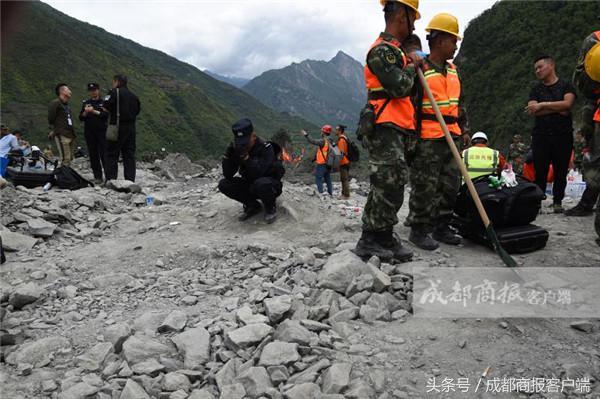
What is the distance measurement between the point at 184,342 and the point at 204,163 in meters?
19.2

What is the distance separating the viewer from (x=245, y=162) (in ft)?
18.1

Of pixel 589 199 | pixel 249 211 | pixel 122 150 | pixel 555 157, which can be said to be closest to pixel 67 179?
pixel 122 150

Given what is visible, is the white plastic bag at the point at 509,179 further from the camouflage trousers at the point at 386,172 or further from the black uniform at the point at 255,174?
the black uniform at the point at 255,174

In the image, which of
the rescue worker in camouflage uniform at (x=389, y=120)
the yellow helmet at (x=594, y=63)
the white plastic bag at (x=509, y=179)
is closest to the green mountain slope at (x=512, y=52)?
the white plastic bag at (x=509, y=179)

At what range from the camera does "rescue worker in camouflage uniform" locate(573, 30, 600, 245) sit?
4418mm

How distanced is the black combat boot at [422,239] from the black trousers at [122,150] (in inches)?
241

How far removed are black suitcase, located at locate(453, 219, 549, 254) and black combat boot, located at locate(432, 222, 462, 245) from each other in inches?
9.0

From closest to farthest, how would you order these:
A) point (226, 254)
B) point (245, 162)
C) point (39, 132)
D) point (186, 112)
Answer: point (226, 254)
point (245, 162)
point (39, 132)
point (186, 112)

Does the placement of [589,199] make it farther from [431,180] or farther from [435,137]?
[435,137]

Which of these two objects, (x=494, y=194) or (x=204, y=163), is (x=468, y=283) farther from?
(x=204, y=163)

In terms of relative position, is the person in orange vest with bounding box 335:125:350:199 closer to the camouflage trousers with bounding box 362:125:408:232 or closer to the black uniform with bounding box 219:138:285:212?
the black uniform with bounding box 219:138:285:212

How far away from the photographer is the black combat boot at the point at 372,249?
12.7 feet

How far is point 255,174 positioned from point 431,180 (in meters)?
2.36

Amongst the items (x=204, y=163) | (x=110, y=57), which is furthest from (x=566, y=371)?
(x=110, y=57)
